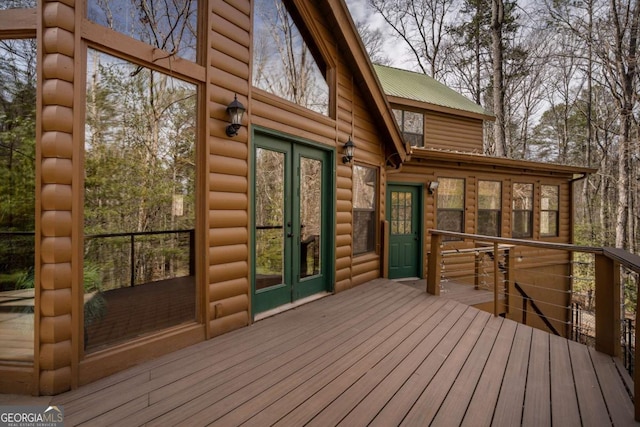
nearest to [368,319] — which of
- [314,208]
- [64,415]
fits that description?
[314,208]

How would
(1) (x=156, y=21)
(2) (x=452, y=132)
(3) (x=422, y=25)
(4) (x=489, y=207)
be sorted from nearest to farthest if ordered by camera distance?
(1) (x=156, y=21), (4) (x=489, y=207), (2) (x=452, y=132), (3) (x=422, y=25)

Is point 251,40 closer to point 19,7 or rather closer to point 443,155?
point 19,7

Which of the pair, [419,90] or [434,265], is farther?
[419,90]

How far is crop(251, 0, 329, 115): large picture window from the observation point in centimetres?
352

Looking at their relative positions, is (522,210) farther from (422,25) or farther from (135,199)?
(422,25)

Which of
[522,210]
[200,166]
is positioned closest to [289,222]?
[200,166]

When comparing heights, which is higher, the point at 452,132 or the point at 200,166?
the point at 452,132

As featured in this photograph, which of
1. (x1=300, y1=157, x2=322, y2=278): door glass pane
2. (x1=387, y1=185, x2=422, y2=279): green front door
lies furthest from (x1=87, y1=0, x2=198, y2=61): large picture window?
(x1=387, y1=185, x2=422, y2=279): green front door

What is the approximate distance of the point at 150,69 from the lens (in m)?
2.58

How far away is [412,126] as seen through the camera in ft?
29.9

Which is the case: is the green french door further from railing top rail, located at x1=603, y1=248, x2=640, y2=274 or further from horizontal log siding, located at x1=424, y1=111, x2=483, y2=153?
horizontal log siding, located at x1=424, y1=111, x2=483, y2=153

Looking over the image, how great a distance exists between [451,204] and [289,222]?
4.96 meters

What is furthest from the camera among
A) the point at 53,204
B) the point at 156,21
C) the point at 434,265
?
the point at 434,265

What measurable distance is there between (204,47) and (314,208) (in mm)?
2228
